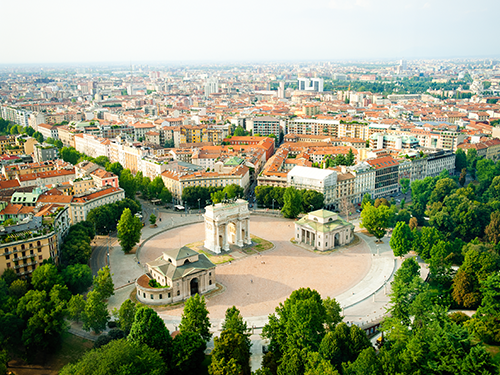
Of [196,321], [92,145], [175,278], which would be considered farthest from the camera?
[92,145]

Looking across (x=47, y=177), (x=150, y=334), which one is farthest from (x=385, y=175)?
(x=150, y=334)

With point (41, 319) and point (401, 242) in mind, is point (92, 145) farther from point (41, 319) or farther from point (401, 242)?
point (401, 242)

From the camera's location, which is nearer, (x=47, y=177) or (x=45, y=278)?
(x=45, y=278)

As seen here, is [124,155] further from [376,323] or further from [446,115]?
[446,115]

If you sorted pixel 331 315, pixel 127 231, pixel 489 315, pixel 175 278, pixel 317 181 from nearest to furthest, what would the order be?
pixel 331 315
pixel 489 315
pixel 175 278
pixel 127 231
pixel 317 181

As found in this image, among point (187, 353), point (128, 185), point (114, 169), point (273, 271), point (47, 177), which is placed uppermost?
point (47, 177)

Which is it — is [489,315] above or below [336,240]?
above

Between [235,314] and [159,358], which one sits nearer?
[159,358]

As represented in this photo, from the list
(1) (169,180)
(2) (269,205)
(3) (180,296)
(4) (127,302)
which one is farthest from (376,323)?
(1) (169,180)
